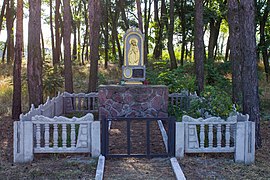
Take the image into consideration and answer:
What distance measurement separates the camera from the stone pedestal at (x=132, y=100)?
36.7ft

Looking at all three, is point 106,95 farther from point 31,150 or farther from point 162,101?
point 31,150

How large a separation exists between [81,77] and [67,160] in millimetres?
17780

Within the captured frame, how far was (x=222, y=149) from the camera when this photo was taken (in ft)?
21.8

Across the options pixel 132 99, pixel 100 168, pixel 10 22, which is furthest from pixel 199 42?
pixel 10 22

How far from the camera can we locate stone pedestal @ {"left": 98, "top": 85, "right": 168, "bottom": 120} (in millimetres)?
11188

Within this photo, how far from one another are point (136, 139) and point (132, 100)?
303cm

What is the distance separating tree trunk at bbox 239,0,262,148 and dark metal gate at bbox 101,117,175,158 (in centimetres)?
181

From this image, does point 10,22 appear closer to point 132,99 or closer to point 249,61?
point 132,99

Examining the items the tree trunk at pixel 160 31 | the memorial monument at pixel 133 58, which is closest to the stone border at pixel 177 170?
the memorial monument at pixel 133 58

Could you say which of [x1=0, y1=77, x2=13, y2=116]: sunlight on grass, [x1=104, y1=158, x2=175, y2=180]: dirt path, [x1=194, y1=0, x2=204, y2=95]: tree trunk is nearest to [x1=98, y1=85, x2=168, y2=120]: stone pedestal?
[x1=194, y1=0, x2=204, y2=95]: tree trunk

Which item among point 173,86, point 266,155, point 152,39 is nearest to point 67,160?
point 266,155

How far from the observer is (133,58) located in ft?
38.3

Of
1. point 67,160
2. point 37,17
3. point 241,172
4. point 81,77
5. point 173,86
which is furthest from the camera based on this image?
point 81,77

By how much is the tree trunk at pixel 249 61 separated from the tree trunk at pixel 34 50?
5637 millimetres
